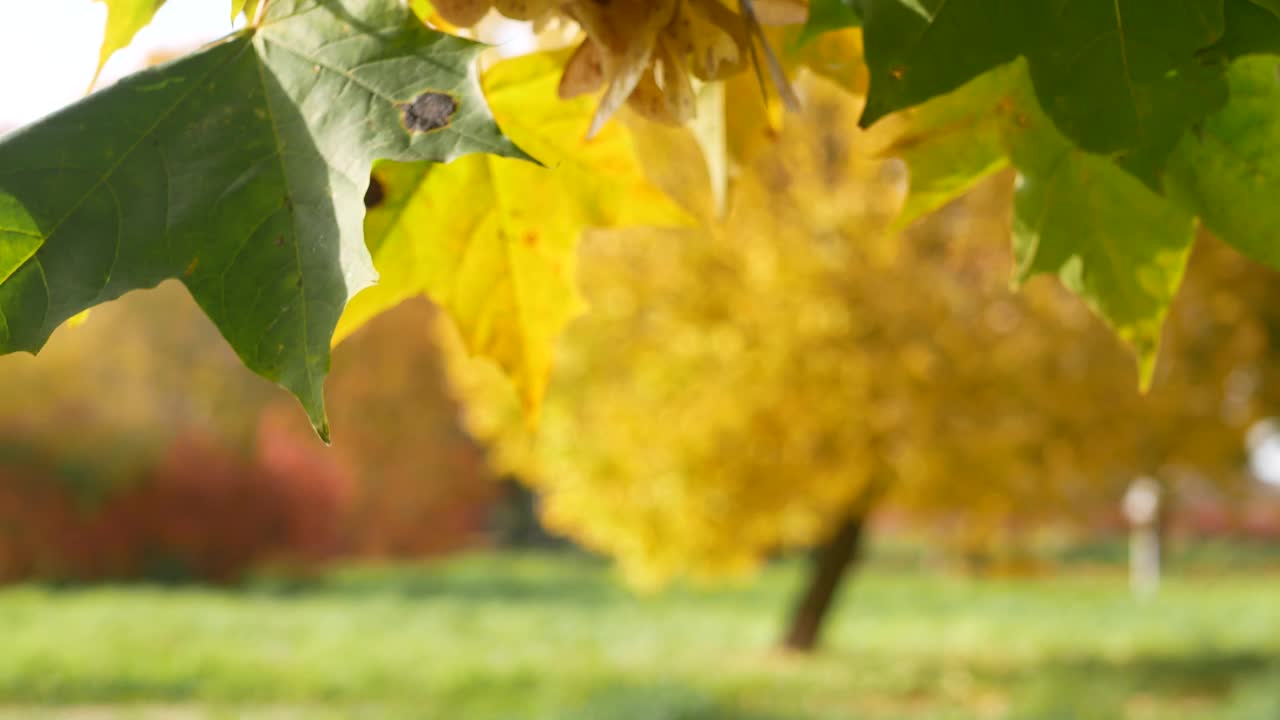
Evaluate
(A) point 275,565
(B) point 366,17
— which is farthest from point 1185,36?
(A) point 275,565

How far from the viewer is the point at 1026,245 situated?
0.44 metres

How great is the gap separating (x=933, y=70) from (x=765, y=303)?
16.1 feet

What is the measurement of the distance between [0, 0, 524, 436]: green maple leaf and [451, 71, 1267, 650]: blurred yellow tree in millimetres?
4581

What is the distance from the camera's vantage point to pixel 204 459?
39.6 ft

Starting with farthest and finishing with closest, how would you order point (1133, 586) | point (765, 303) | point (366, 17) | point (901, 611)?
point (1133, 586) → point (901, 611) → point (765, 303) → point (366, 17)

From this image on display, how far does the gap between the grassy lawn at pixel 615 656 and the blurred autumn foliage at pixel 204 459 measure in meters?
0.88

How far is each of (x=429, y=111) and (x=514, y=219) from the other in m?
0.18

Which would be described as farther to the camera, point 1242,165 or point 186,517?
point 186,517

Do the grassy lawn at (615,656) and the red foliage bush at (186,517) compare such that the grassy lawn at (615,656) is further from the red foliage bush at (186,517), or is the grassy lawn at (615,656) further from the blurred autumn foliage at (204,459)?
the blurred autumn foliage at (204,459)

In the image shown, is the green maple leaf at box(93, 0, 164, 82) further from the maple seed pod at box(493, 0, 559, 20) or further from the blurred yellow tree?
the blurred yellow tree

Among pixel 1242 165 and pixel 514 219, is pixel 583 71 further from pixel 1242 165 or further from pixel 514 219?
pixel 1242 165

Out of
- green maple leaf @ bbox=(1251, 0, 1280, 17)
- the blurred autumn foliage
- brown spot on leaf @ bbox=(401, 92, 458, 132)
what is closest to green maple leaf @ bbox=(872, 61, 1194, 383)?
green maple leaf @ bbox=(1251, 0, 1280, 17)

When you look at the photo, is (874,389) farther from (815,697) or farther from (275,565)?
(275,565)

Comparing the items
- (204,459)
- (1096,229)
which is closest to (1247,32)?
(1096,229)
